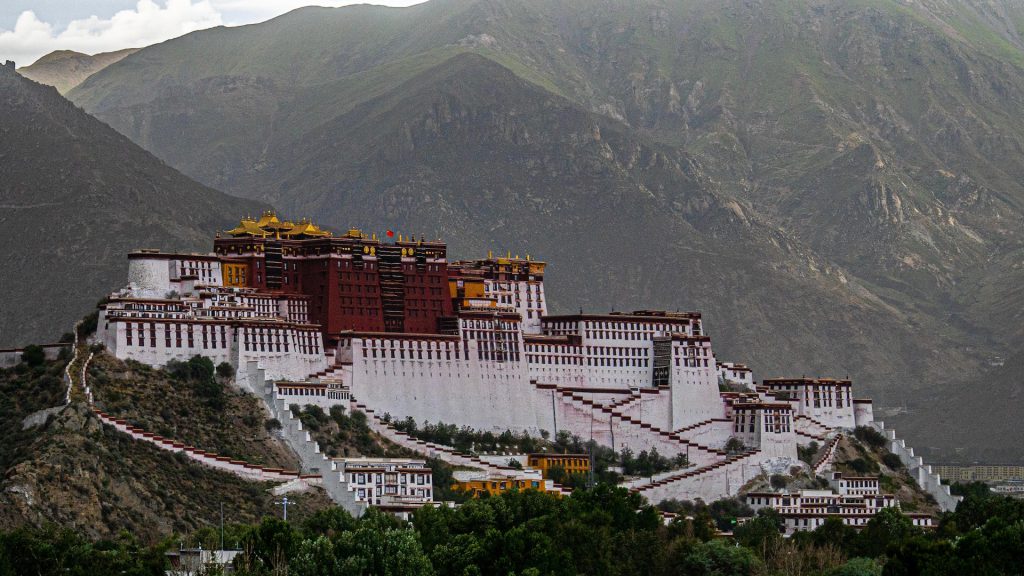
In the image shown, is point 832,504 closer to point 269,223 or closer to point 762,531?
point 762,531

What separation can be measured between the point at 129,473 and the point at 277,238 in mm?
39500

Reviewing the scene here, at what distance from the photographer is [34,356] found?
154 metres

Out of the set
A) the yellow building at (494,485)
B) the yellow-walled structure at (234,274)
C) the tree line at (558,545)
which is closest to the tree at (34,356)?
the yellow-walled structure at (234,274)

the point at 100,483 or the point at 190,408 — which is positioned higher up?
the point at 190,408

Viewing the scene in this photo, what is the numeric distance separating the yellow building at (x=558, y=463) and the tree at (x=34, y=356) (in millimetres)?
32306

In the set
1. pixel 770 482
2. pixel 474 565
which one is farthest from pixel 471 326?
pixel 474 565

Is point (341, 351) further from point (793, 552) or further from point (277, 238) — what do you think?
point (793, 552)

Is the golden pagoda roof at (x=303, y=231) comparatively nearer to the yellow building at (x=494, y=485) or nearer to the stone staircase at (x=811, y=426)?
the yellow building at (x=494, y=485)

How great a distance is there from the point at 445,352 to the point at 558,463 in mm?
11430

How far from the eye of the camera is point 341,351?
6496 inches

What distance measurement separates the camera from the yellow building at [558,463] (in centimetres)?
16438

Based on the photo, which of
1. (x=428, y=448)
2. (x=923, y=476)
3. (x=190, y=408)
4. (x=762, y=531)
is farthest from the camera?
(x=923, y=476)

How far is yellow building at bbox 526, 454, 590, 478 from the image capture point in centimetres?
16438

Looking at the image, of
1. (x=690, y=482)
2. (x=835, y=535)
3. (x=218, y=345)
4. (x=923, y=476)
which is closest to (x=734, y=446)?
(x=690, y=482)
